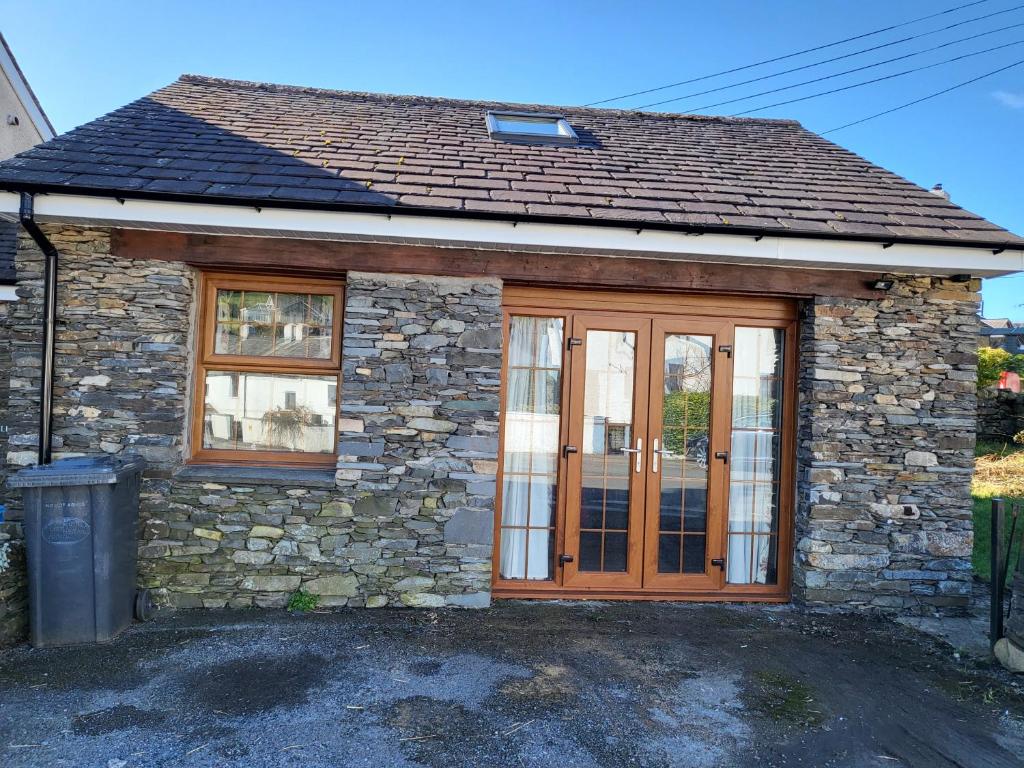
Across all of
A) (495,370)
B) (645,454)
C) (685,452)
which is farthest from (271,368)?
(685,452)

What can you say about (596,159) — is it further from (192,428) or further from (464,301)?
(192,428)

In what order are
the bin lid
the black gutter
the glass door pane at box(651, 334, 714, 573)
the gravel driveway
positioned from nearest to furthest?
1. the gravel driveway
2. the bin lid
3. the black gutter
4. the glass door pane at box(651, 334, 714, 573)

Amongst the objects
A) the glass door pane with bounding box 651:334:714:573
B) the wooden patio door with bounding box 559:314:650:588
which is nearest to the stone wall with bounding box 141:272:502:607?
the wooden patio door with bounding box 559:314:650:588

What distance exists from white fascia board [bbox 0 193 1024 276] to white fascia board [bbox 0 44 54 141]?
6958 millimetres

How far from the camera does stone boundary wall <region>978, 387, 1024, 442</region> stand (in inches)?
459

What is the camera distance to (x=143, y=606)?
4121 mm

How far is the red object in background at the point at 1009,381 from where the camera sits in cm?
1166

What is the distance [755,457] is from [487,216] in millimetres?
2917

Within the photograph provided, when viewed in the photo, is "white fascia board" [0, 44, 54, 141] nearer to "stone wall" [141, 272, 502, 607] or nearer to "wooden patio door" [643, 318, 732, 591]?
"stone wall" [141, 272, 502, 607]

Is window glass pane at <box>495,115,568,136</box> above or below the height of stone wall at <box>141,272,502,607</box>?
above

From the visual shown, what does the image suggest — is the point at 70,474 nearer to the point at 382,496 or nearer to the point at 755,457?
the point at 382,496

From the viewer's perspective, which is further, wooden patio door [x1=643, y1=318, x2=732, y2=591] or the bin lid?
wooden patio door [x1=643, y1=318, x2=732, y2=591]

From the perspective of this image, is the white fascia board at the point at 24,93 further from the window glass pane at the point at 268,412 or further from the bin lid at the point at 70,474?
the bin lid at the point at 70,474

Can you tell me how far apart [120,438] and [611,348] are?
373cm
